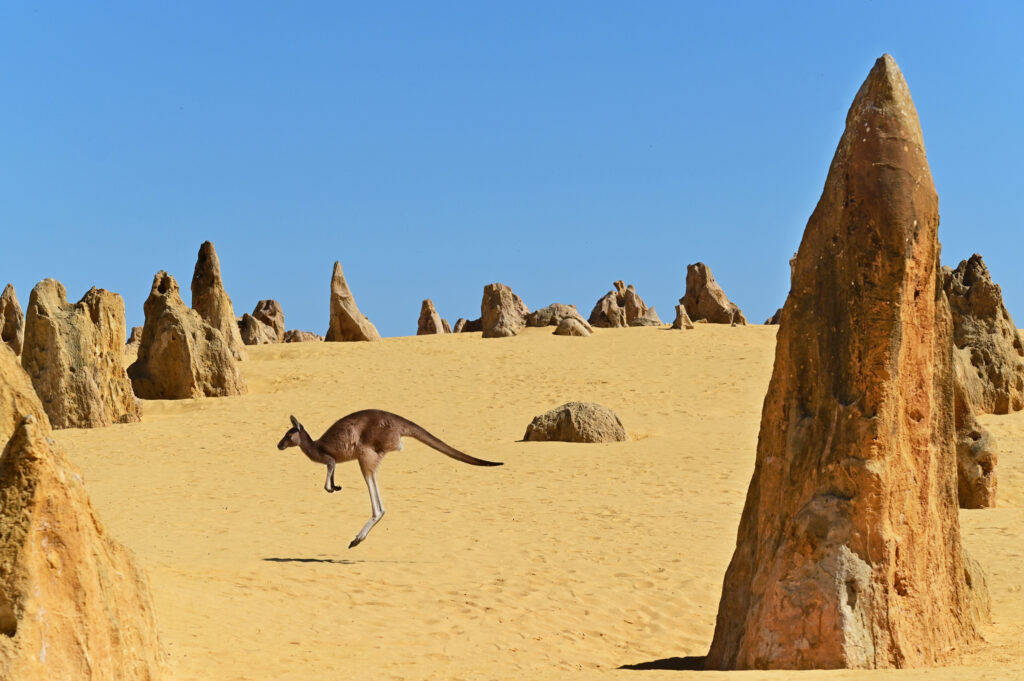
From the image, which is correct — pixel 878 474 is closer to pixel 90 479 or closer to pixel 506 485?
pixel 506 485

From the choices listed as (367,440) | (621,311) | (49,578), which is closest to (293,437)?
(367,440)

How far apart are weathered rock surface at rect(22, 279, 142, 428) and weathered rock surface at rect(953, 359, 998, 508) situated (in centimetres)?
1442

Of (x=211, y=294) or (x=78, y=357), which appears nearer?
(x=78, y=357)

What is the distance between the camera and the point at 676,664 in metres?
8.65

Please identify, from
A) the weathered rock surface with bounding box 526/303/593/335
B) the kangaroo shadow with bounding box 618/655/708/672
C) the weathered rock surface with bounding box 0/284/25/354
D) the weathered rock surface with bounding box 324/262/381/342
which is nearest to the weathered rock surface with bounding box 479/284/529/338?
the weathered rock surface with bounding box 526/303/593/335

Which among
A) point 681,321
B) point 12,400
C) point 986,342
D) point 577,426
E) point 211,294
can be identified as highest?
point 681,321

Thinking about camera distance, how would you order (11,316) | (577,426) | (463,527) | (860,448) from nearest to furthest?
(860,448)
(463,527)
(577,426)
(11,316)

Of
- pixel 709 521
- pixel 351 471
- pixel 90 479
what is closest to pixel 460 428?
pixel 351 471

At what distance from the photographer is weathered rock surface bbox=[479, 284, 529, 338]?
1460 inches

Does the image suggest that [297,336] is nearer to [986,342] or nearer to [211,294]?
[211,294]

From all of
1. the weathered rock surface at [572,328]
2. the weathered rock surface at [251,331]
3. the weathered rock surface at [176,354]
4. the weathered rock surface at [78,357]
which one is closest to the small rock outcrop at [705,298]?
the weathered rock surface at [572,328]

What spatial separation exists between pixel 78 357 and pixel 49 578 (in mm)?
15918

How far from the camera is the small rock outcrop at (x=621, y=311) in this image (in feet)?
138

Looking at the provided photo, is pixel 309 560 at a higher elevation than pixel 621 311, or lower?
lower
